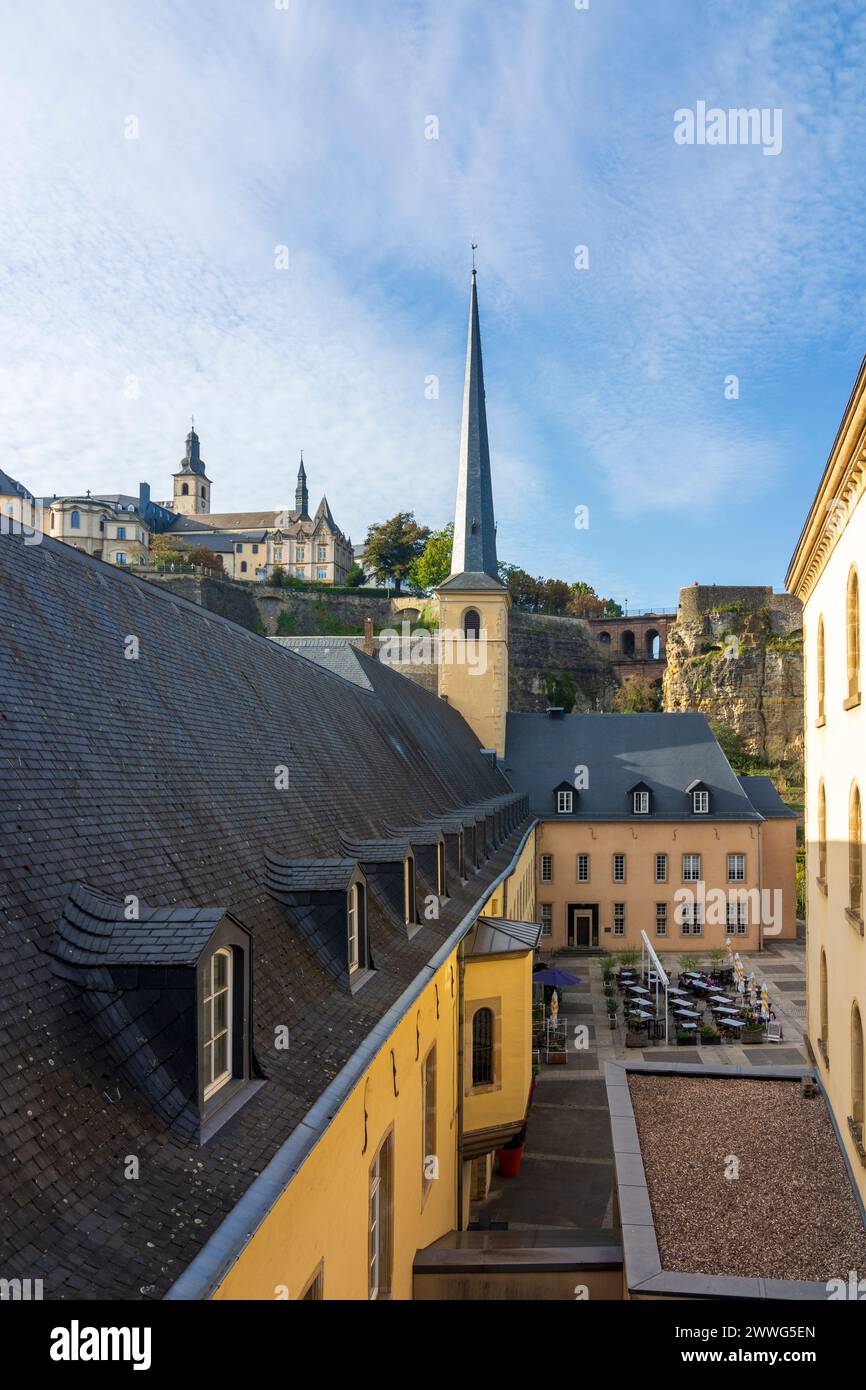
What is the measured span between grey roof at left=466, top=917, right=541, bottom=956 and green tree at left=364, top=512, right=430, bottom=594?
70158 mm

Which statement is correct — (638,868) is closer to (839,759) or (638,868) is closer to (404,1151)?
(839,759)

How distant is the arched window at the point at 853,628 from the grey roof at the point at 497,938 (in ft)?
24.8

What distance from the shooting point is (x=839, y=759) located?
1441 centimetres

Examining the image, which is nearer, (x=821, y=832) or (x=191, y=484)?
(x=821, y=832)

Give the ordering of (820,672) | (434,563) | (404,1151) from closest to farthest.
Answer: (404,1151)
(820,672)
(434,563)

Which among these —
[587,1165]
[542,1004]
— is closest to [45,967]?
[587,1165]

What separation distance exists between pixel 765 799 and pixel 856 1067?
32.0 meters

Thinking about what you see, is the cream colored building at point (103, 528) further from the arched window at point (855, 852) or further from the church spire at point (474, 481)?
the arched window at point (855, 852)

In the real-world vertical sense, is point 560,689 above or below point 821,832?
above

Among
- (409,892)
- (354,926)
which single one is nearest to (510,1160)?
(409,892)

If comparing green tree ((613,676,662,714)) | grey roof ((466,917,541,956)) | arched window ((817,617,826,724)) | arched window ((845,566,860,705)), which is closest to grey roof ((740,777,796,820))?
arched window ((817,617,826,724))

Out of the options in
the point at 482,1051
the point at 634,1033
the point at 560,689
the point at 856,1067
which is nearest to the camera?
the point at 856,1067

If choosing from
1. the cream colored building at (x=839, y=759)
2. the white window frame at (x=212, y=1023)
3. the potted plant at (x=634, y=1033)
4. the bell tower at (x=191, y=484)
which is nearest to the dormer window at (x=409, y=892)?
the cream colored building at (x=839, y=759)
